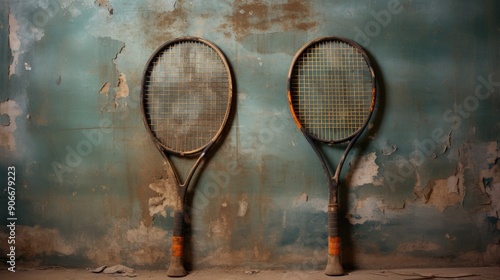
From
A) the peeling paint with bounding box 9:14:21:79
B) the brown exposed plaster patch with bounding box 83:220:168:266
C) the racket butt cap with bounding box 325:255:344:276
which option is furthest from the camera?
the peeling paint with bounding box 9:14:21:79

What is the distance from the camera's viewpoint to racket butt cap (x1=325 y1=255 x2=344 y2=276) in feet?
9.42

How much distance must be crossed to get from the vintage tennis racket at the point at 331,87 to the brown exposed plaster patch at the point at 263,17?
22cm

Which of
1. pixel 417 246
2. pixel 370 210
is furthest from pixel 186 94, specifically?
pixel 417 246

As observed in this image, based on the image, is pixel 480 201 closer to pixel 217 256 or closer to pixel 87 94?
pixel 217 256

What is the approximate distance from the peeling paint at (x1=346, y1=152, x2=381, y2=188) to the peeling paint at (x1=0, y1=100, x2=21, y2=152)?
8.99 feet

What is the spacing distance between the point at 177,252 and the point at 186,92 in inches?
49.1

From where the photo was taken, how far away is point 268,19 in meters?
3.13

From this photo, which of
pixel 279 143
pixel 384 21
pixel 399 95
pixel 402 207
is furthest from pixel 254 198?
pixel 384 21

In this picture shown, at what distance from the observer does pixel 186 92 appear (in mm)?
3082

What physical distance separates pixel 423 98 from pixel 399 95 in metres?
0.20

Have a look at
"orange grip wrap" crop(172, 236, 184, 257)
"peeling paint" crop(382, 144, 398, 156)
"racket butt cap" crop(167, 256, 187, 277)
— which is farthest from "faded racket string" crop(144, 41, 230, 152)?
"peeling paint" crop(382, 144, 398, 156)

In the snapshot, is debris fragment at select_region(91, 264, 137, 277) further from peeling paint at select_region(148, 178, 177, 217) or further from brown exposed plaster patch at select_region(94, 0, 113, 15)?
brown exposed plaster patch at select_region(94, 0, 113, 15)

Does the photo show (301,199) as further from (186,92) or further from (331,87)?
(186,92)

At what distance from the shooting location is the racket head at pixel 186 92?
3.06 metres
